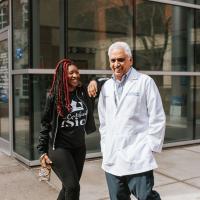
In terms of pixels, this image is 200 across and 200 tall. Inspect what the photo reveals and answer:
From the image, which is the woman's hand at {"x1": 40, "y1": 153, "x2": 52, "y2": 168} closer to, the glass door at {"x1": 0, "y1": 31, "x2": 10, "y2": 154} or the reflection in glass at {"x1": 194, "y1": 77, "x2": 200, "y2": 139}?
the glass door at {"x1": 0, "y1": 31, "x2": 10, "y2": 154}

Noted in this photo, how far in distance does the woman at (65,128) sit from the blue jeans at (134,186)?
19.8 inches

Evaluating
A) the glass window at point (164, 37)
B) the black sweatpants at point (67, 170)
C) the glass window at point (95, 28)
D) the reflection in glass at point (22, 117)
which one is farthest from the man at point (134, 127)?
the glass window at point (164, 37)

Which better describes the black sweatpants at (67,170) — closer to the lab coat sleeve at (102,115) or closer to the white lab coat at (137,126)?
the lab coat sleeve at (102,115)

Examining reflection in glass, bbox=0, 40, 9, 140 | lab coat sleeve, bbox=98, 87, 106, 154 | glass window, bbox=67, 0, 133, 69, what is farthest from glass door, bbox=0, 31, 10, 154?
lab coat sleeve, bbox=98, 87, 106, 154

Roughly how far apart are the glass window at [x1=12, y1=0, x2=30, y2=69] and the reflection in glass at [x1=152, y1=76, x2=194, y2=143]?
3.06m

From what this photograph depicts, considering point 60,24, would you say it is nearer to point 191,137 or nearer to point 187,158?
point 187,158

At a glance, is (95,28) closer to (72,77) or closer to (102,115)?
(72,77)

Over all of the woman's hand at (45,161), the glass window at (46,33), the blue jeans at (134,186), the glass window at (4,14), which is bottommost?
the blue jeans at (134,186)

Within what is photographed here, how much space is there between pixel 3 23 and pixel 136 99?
5.39 metres

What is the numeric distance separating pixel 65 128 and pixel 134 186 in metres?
0.92

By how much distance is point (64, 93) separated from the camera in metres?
3.66

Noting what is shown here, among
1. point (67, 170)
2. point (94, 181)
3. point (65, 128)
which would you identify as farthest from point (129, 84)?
point (94, 181)

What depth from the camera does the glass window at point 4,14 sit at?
7.51 meters

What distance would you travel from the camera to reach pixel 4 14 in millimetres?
7672
